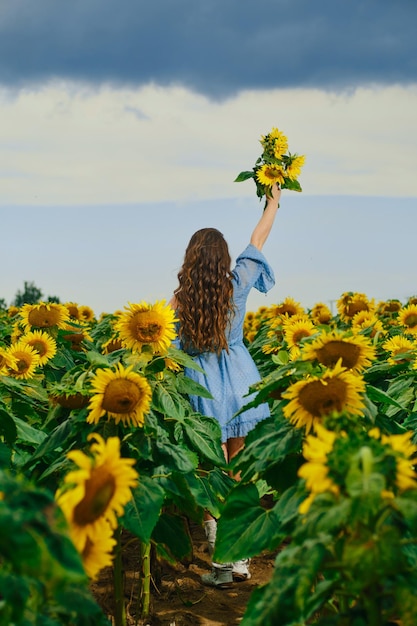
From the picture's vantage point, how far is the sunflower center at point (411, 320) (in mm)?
7328

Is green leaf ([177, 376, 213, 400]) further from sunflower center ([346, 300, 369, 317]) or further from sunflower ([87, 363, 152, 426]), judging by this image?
sunflower center ([346, 300, 369, 317])

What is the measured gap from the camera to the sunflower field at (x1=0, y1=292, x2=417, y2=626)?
175cm

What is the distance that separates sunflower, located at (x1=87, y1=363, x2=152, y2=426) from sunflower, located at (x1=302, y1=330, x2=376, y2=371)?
0.61 metres

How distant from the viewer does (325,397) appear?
2678 mm

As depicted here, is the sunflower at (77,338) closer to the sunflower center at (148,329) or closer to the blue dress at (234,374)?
the blue dress at (234,374)

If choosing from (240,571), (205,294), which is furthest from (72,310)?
(240,571)

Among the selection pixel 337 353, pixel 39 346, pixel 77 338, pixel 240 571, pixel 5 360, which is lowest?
pixel 240 571

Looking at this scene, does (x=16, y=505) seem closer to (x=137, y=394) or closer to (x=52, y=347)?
(x=137, y=394)

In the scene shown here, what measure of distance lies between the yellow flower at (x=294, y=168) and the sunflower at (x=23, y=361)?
7.16 feet

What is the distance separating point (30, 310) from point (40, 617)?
197 inches

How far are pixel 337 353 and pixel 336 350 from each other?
11 mm

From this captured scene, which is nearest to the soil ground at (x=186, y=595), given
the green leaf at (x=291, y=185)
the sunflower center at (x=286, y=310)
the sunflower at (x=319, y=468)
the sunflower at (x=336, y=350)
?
the sunflower at (x=336, y=350)

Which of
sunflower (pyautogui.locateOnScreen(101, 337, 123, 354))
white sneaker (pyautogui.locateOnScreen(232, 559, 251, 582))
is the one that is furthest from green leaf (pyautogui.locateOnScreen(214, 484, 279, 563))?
white sneaker (pyautogui.locateOnScreen(232, 559, 251, 582))

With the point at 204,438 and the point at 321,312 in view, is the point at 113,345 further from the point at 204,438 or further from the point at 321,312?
the point at 321,312
